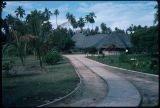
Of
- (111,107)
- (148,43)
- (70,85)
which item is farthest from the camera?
(148,43)

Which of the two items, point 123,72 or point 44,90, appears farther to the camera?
point 123,72

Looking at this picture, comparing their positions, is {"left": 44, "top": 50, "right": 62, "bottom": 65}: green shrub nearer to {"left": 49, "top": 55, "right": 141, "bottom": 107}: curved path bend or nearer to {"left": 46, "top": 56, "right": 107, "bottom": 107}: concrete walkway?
{"left": 46, "top": 56, "right": 107, "bottom": 107}: concrete walkway

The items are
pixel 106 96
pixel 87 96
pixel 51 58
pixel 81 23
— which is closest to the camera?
pixel 106 96

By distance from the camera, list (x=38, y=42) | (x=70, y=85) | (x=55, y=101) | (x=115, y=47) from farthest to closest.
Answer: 1. (x=115, y=47)
2. (x=38, y=42)
3. (x=70, y=85)
4. (x=55, y=101)

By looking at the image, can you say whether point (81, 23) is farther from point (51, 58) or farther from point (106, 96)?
point (106, 96)

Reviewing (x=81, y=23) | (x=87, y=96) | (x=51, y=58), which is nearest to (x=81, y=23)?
(x=81, y=23)

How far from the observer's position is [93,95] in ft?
51.1

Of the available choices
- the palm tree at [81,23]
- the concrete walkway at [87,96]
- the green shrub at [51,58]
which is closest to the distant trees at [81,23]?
the palm tree at [81,23]

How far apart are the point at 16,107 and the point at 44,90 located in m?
4.32

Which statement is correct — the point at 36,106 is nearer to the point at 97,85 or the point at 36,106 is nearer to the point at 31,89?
the point at 31,89

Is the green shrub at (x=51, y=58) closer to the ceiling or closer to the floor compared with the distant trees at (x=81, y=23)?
closer to the floor

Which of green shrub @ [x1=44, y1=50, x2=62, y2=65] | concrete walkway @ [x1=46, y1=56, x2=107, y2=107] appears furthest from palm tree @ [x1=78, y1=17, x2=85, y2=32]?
concrete walkway @ [x1=46, y1=56, x2=107, y2=107]

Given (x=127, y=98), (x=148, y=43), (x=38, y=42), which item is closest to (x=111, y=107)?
(x=127, y=98)

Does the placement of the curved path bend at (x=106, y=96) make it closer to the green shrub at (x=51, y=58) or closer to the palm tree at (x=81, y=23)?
the green shrub at (x=51, y=58)
